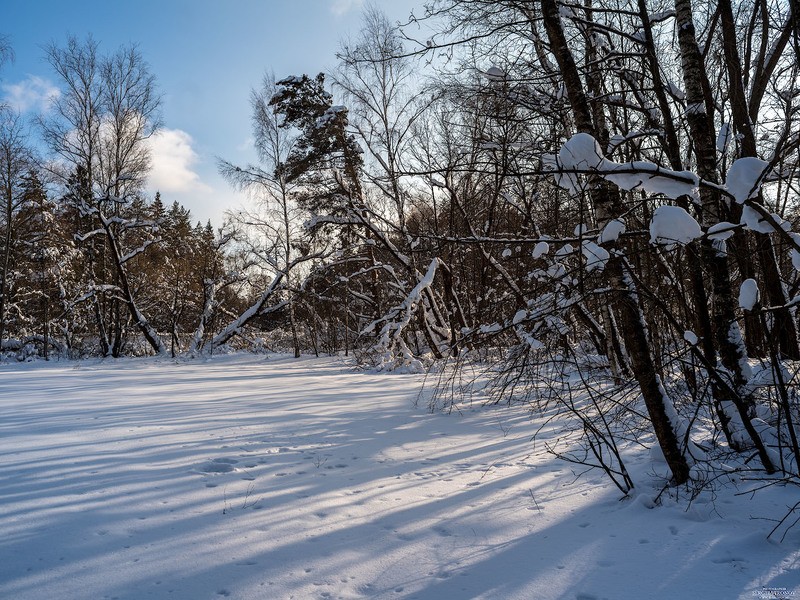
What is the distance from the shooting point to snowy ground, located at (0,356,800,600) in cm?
197

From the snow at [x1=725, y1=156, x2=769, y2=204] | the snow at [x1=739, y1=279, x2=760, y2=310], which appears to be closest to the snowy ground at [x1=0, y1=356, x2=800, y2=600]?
the snow at [x1=739, y1=279, x2=760, y2=310]

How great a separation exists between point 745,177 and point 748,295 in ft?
2.47

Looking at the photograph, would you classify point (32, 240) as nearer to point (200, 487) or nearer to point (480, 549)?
point (200, 487)

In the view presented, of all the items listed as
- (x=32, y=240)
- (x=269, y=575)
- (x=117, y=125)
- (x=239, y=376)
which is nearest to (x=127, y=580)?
(x=269, y=575)

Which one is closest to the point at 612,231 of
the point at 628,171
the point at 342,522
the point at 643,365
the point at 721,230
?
the point at 628,171

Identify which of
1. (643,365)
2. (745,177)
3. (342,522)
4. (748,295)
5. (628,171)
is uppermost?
(628,171)

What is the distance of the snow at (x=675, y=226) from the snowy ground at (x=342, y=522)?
1.47 m

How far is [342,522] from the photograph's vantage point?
2.60 m

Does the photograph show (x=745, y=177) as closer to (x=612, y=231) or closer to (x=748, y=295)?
(x=612, y=231)

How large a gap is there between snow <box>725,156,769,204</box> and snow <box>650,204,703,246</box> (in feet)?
0.72

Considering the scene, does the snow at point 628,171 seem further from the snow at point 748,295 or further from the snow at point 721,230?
the snow at point 748,295

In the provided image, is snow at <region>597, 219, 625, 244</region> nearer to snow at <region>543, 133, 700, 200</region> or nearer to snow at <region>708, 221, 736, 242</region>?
snow at <region>543, 133, 700, 200</region>

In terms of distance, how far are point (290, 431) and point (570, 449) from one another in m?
2.71

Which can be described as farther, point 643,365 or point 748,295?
point 643,365
